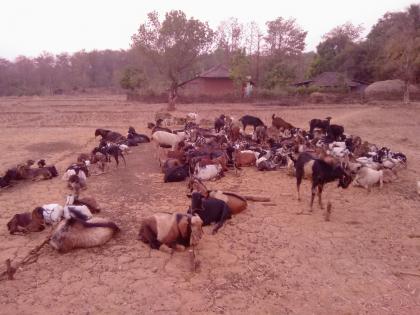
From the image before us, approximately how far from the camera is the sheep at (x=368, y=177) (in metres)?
9.36

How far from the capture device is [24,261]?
5.93 meters

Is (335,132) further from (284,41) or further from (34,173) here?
(284,41)

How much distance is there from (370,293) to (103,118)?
22461mm

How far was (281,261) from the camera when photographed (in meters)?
5.98

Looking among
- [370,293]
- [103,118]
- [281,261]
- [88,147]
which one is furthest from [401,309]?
[103,118]

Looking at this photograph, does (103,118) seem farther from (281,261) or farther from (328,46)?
(328,46)

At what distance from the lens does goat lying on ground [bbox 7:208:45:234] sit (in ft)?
22.6

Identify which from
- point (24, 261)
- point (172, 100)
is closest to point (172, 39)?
point (172, 100)

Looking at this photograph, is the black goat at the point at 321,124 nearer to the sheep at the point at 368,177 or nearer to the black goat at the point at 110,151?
the sheep at the point at 368,177

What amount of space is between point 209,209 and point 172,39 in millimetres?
24415

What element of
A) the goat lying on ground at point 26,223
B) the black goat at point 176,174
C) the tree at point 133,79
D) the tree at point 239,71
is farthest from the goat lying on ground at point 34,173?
the tree at point 133,79

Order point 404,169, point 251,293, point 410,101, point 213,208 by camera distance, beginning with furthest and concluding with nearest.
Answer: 1. point 410,101
2. point 404,169
3. point 213,208
4. point 251,293

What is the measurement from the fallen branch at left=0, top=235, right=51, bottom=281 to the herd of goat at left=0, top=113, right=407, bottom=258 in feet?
0.84

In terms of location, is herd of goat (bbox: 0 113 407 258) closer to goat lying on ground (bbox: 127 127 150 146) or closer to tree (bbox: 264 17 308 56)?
goat lying on ground (bbox: 127 127 150 146)
